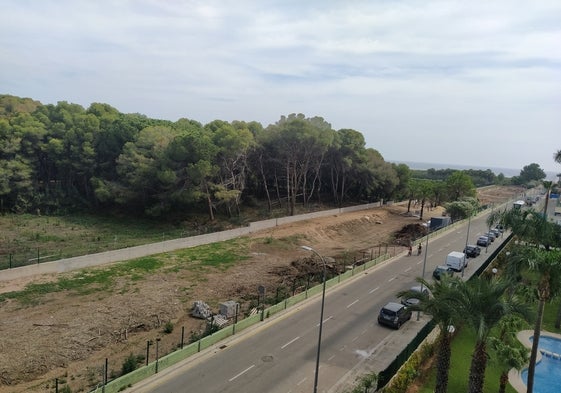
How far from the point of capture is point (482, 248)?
5453cm

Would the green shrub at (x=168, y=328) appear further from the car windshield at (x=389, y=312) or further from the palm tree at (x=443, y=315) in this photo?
the palm tree at (x=443, y=315)

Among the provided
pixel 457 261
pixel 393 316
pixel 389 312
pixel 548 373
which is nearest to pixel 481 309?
pixel 393 316

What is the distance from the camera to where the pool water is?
2305cm

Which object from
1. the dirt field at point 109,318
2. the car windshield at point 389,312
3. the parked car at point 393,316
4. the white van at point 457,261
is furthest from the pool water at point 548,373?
the dirt field at point 109,318

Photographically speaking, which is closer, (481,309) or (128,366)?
(481,309)

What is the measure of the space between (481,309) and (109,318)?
22640mm

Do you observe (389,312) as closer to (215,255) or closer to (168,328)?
(168,328)

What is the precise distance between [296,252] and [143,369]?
101ft

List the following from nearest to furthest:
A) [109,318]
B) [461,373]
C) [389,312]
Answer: [461,373] → [109,318] → [389,312]

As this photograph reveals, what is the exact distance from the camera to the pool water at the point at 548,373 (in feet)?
75.6

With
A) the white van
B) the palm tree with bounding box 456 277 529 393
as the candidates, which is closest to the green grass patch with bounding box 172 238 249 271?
the white van

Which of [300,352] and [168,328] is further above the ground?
[300,352]

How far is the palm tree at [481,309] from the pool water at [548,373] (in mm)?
8694

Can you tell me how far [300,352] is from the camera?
23.3 metres
